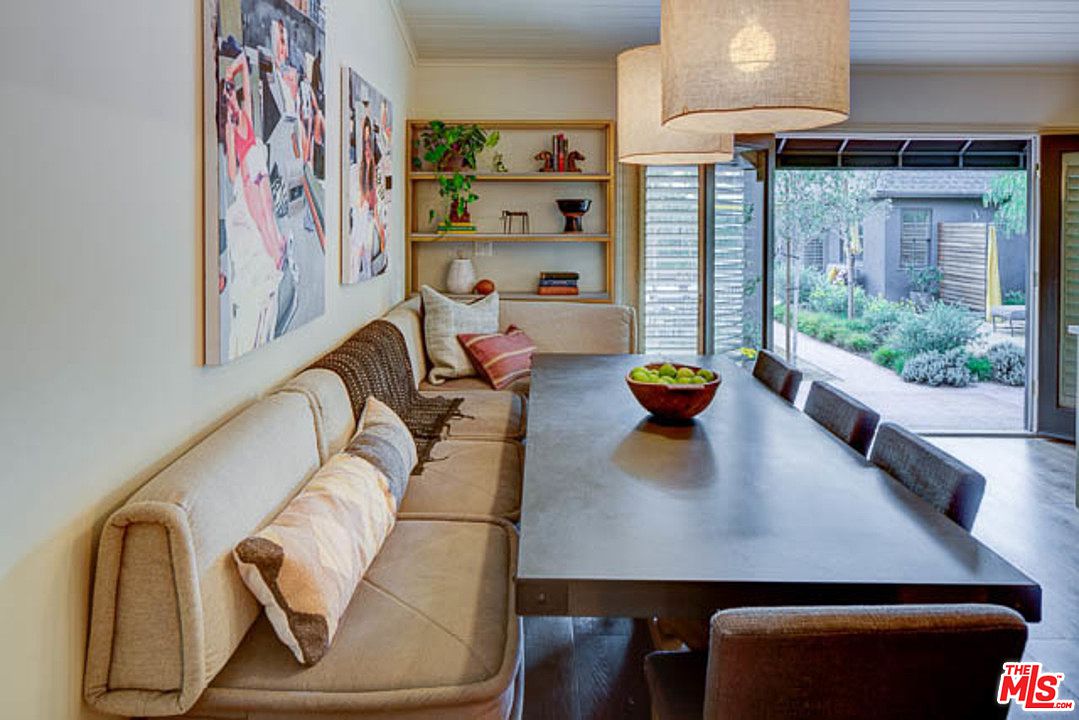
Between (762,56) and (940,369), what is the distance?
7259 mm

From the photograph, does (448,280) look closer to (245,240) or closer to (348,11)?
(348,11)

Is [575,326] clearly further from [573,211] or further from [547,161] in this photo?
[547,161]

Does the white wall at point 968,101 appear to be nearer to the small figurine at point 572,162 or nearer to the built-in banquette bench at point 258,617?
the small figurine at point 572,162

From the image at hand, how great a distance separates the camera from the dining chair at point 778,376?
9.91 ft

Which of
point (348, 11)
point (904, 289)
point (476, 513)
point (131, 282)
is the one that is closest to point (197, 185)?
point (131, 282)

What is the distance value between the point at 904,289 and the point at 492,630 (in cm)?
907

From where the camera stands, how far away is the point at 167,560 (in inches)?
55.3

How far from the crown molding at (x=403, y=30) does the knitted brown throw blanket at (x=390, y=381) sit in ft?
6.25

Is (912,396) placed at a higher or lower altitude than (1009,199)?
lower

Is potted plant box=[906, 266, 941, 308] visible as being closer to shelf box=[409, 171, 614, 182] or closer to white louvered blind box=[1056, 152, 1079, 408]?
white louvered blind box=[1056, 152, 1079, 408]

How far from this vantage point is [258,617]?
1714 mm

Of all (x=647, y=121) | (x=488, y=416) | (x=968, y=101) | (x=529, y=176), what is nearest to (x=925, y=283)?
(x=968, y=101)

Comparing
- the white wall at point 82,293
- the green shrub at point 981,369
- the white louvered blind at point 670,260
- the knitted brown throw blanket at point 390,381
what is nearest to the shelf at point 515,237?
the white louvered blind at point 670,260

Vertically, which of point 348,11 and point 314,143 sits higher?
point 348,11
